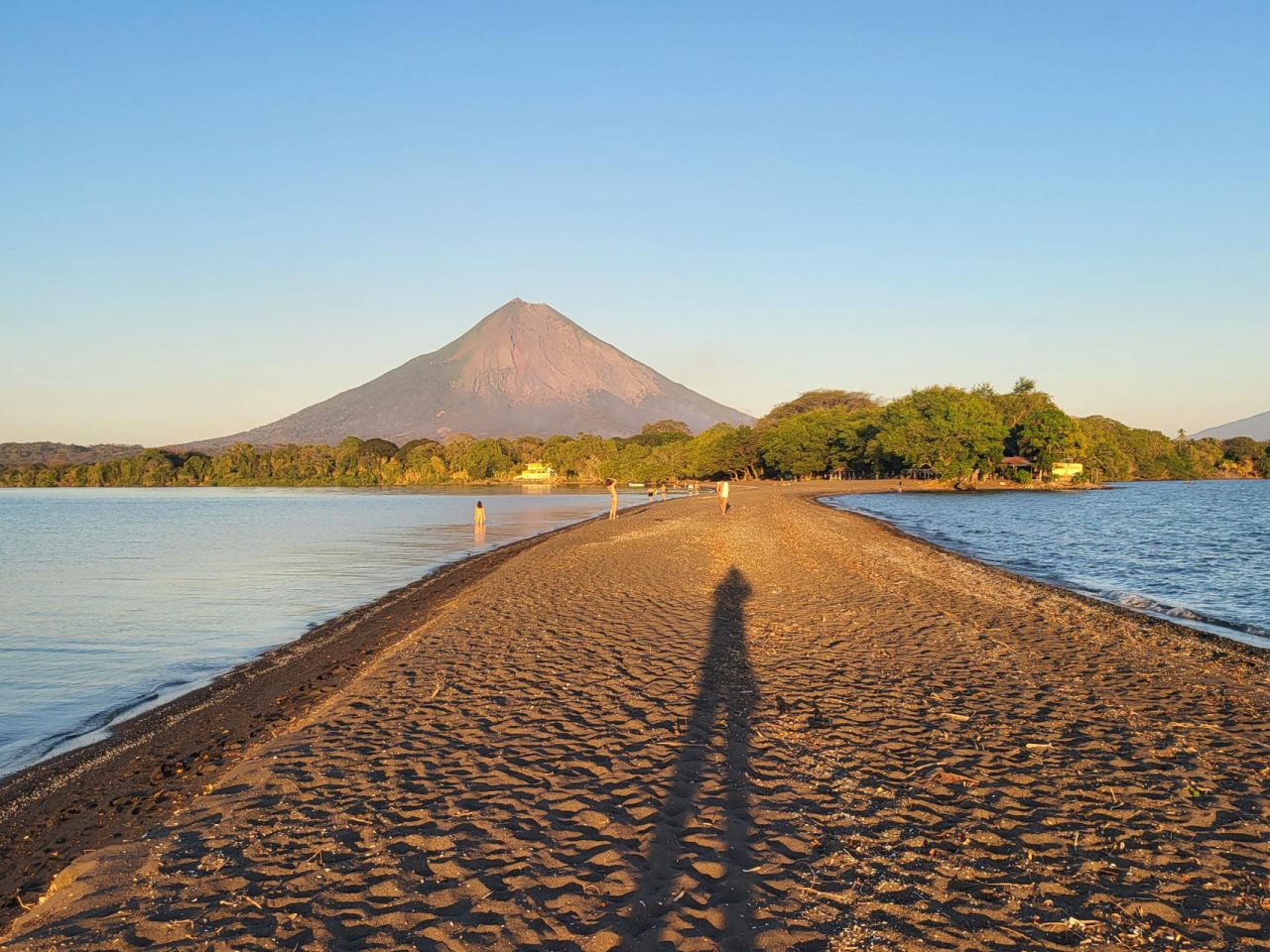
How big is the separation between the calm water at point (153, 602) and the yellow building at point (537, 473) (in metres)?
137

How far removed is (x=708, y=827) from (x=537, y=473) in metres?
179

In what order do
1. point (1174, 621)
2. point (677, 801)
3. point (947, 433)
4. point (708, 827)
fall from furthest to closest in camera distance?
1. point (947, 433)
2. point (1174, 621)
3. point (677, 801)
4. point (708, 827)

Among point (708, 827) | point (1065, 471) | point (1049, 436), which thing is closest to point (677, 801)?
point (708, 827)

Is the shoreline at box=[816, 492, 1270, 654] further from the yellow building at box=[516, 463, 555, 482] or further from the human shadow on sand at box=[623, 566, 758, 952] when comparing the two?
the yellow building at box=[516, 463, 555, 482]

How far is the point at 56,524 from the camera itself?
52844 millimetres

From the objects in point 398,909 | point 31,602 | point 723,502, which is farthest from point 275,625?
point 723,502

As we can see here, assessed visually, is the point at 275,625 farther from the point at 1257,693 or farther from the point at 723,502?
the point at 723,502

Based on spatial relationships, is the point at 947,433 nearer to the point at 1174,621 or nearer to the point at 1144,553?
the point at 1144,553

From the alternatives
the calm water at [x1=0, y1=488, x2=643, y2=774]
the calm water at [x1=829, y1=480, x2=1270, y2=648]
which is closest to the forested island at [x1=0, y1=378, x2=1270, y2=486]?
the calm water at [x1=829, y1=480, x2=1270, y2=648]

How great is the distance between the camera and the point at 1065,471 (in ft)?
379

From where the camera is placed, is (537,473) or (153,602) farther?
(537,473)

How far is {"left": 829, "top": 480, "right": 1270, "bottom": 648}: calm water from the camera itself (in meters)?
17.9

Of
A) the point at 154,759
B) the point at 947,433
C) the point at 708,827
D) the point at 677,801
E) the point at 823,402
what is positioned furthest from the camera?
the point at 823,402

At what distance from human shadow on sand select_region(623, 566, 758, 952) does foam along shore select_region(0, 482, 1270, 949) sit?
1.1 inches
